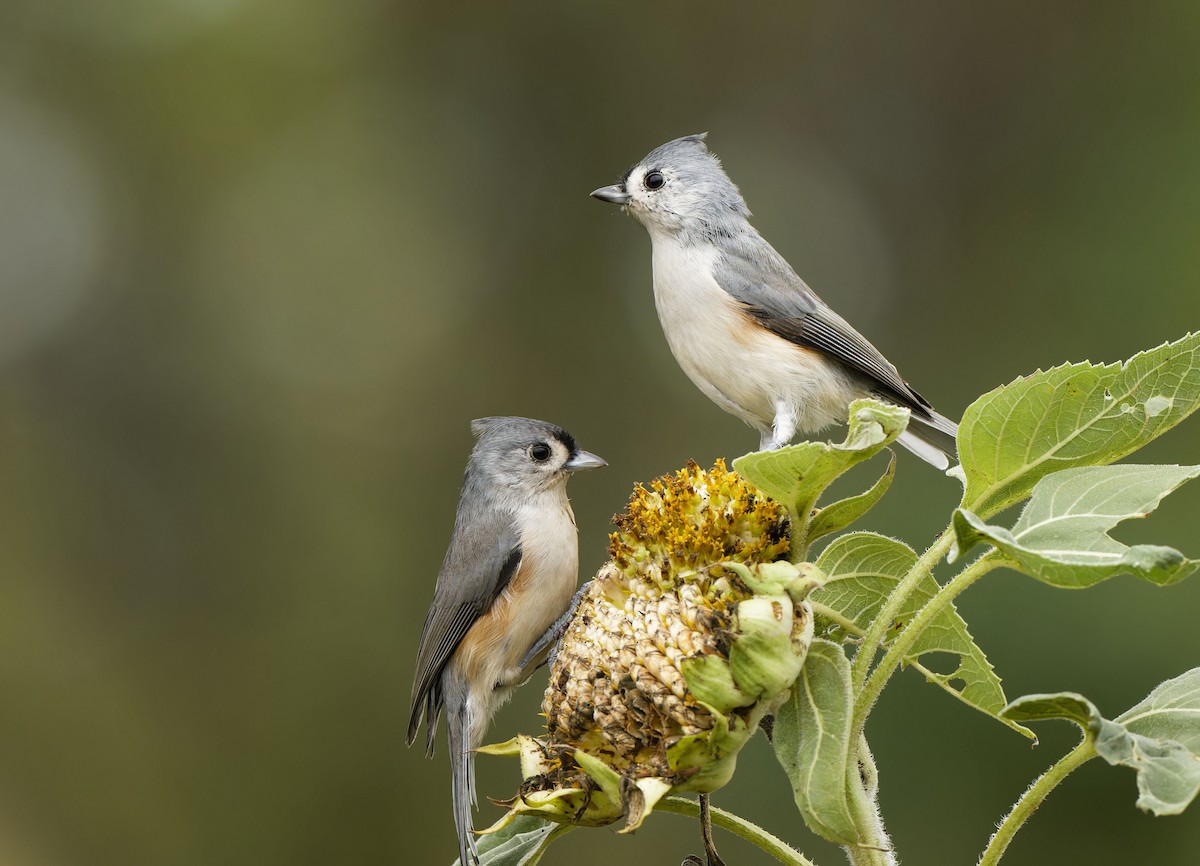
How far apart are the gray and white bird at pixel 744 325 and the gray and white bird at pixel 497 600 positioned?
0.39 metres

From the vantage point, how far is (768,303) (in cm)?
277

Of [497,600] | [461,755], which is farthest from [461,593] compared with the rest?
[461,755]

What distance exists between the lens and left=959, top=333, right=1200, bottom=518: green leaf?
1.26 metres

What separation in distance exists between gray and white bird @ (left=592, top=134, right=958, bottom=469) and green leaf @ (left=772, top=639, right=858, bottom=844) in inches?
A: 51.0

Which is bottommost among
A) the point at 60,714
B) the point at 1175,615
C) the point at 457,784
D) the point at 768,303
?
the point at 60,714

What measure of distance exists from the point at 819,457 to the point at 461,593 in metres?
1.72

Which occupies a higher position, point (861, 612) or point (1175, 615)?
point (861, 612)

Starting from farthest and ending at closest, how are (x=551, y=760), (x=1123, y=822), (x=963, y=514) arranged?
(x=1123, y=822) < (x=551, y=760) < (x=963, y=514)

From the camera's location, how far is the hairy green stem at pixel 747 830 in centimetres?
133

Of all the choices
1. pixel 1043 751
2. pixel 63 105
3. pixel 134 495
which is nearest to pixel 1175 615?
pixel 1043 751

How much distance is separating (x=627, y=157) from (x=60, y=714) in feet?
14.1

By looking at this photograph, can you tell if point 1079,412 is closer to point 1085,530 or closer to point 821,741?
point 1085,530

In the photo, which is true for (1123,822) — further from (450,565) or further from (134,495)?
(134,495)

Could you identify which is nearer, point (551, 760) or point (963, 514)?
point (963, 514)
